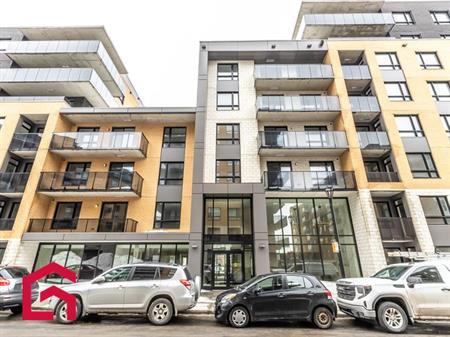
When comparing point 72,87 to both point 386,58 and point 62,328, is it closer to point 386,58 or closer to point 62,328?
point 62,328

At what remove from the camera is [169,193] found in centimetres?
1680

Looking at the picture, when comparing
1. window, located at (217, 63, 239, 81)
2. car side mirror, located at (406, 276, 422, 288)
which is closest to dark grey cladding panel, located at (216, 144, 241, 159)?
window, located at (217, 63, 239, 81)

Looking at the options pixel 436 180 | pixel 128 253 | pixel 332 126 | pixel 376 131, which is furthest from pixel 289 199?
pixel 128 253

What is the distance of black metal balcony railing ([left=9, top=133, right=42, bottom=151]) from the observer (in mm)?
16625

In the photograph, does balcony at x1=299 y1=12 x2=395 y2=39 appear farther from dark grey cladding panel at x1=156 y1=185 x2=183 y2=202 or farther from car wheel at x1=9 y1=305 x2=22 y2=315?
car wheel at x1=9 y1=305 x2=22 y2=315

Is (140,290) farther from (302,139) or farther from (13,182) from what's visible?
(13,182)

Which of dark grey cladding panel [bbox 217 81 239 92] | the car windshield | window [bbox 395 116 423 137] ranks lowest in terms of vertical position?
the car windshield

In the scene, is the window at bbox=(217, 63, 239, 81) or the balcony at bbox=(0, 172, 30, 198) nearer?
the balcony at bbox=(0, 172, 30, 198)

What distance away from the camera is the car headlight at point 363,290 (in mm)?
7199

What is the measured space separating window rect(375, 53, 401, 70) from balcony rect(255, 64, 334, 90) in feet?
14.5

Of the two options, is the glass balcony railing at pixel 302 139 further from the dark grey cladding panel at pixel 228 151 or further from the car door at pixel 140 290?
the car door at pixel 140 290

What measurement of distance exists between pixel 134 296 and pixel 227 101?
1513 centimetres

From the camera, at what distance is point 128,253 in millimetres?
14922

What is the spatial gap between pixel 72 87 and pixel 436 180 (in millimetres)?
28683
